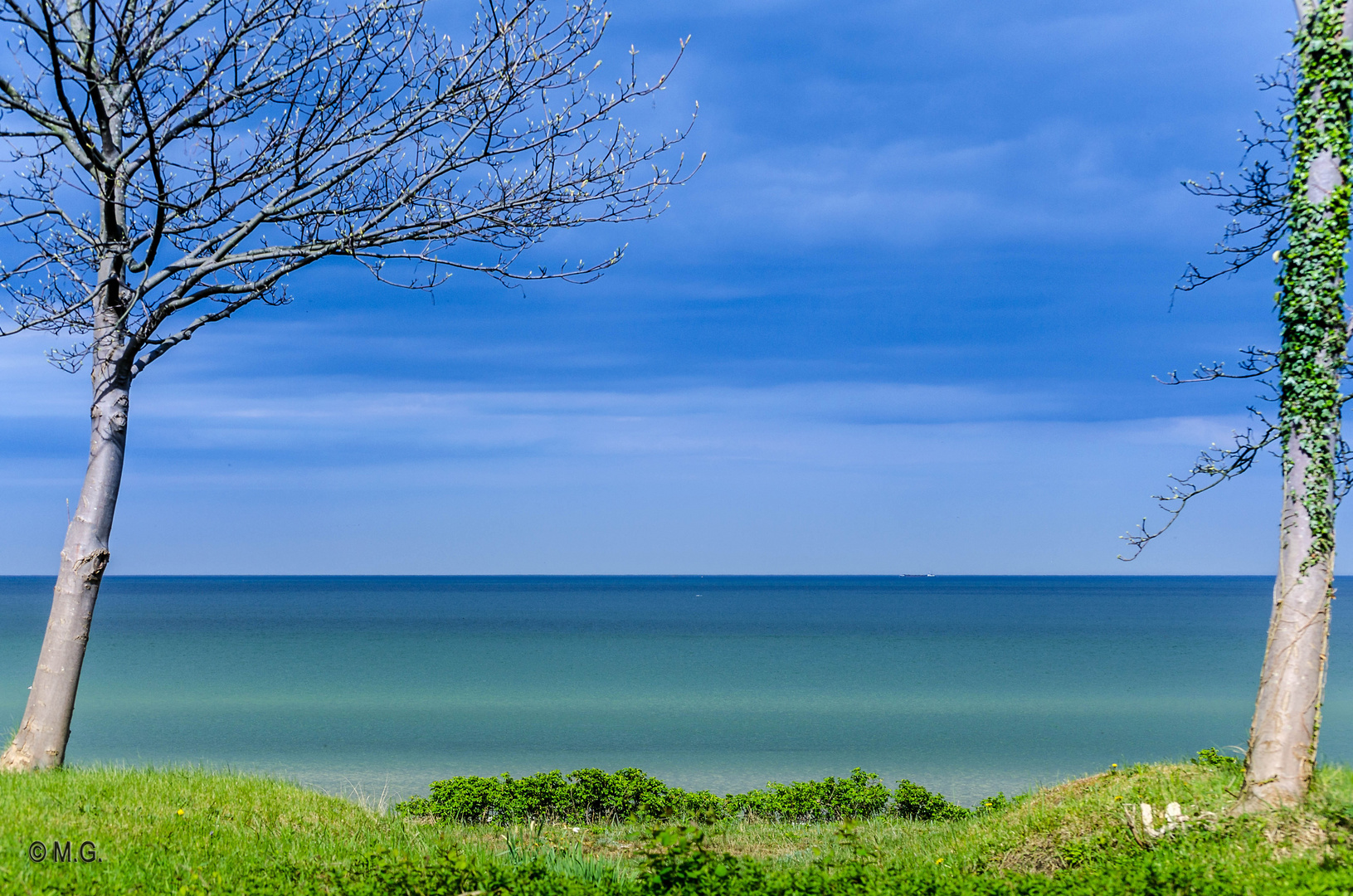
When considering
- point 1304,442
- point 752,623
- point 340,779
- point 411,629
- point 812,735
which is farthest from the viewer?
point 752,623

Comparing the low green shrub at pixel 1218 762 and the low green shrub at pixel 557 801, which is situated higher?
the low green shrub at pixel 1218 762

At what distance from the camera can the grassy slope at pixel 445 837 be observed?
5.39 metres

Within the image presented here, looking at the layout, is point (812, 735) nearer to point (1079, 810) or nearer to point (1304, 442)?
point (1079, 810)

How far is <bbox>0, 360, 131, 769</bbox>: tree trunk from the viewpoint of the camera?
781 centimetres

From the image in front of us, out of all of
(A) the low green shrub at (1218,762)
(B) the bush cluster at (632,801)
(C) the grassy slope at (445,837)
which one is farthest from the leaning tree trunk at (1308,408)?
(B) the bush cluster at (632,801)

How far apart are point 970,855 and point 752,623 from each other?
193 ft

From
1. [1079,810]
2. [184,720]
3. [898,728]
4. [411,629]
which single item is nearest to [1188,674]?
[898,728]

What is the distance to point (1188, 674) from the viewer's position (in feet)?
104

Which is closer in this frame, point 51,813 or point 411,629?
point 51,813

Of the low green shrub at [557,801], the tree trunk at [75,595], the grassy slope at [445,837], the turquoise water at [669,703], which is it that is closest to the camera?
the grassy slope at [445,837]

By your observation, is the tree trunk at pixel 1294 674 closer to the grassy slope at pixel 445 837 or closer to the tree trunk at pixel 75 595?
the grassy slope at pixel 445 837

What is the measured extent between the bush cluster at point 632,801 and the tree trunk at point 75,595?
3403 mm

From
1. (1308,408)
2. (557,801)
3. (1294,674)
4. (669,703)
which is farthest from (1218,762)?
(669,703)

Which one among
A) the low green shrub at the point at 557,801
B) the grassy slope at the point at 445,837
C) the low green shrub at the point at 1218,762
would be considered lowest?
the low green shrub at the point at 557,801
